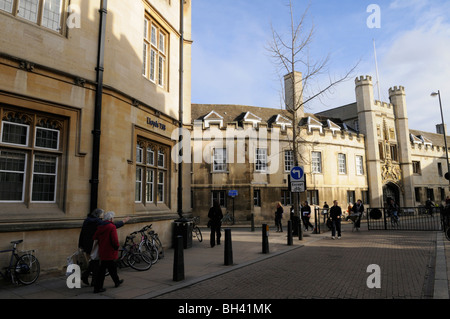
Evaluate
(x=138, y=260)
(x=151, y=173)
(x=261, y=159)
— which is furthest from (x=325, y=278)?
(x=261, y=159)

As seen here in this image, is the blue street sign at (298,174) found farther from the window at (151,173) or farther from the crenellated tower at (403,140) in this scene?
the crenellated tower at (403,140)

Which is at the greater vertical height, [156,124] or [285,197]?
[156,124]

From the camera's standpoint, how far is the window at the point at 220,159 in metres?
26.1

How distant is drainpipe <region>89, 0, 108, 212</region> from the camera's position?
7.58 metres

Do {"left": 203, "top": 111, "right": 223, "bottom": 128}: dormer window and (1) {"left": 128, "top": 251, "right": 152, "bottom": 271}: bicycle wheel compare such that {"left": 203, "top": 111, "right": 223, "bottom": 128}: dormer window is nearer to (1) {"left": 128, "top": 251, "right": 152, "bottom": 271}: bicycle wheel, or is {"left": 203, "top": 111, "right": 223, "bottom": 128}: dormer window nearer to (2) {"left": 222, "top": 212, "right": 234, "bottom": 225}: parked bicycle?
(2) {"left": 222, "top": 212, "right": 234, "bottom": 225}: parked bicycle

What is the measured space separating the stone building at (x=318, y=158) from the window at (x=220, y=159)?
3.4 inches

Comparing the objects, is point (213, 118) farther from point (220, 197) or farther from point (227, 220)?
point (227, 220)

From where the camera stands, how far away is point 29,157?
267 inches

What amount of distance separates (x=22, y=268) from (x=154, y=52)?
8.22 metres

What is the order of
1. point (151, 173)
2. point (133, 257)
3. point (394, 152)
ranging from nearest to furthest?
point (133, 257), point (151, 173), point (394, 152)
